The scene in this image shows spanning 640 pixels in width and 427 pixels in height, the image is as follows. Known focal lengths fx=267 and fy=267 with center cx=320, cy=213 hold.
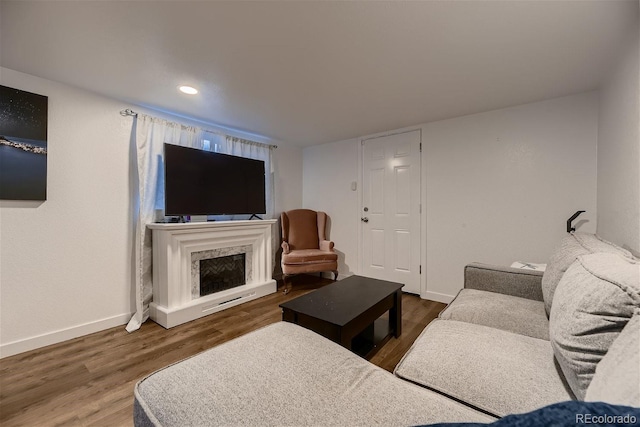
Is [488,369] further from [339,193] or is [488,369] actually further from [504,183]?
[339,193]

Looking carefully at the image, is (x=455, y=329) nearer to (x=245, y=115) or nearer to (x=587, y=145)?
(x=587, y=145)

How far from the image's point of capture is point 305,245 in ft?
13.4

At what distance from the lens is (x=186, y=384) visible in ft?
3.04

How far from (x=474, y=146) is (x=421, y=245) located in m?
1.29

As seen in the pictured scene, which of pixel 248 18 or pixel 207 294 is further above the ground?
Answer: pixel 248 18

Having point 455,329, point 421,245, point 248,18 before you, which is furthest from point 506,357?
point 421,245

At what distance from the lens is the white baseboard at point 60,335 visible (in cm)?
201

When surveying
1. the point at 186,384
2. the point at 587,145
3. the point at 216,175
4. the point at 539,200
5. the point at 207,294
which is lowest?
the point at 207,294

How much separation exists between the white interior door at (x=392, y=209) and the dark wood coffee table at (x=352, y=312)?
1.17 m

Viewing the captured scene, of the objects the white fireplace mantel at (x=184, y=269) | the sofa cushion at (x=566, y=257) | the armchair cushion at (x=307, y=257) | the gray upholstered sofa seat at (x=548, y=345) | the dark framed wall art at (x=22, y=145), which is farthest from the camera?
the armchair cushion at (x=307, y=257)

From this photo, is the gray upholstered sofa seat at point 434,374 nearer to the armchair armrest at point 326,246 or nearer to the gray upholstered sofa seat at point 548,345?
the gray upholstered sofa seat at point 548,345

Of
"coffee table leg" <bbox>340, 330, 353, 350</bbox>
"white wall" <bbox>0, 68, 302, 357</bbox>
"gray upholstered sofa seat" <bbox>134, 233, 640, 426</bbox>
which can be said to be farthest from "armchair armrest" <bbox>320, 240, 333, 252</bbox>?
"gray upholstered sofa seat" <bbox>134, 233, 640, 426</bbox>

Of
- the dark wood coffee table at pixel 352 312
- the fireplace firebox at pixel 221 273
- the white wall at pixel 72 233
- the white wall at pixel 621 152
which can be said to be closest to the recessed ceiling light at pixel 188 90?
the white wall at pixel 72 233

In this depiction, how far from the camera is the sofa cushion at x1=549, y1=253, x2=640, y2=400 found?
0.75 m
